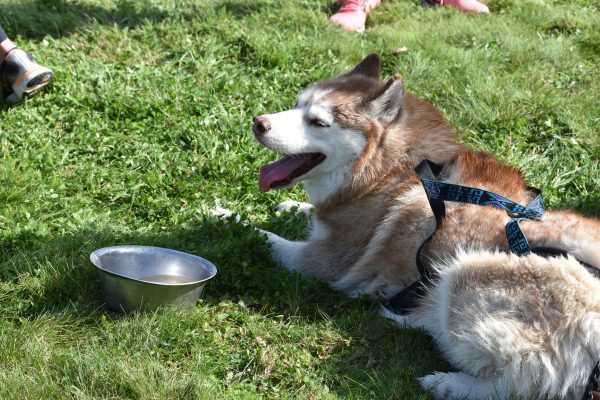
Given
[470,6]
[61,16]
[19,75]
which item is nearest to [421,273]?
[19,75]

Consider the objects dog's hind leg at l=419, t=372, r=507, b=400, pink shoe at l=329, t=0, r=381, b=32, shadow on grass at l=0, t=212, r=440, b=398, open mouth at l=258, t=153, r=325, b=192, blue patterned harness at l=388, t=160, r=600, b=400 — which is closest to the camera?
dog's hind leg at l=419, t=372, r=507, b=400

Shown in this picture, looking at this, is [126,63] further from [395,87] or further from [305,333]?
[305,333]

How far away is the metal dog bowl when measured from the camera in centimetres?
367

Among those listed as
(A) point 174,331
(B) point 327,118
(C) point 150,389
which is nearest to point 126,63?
(B) point 327,118

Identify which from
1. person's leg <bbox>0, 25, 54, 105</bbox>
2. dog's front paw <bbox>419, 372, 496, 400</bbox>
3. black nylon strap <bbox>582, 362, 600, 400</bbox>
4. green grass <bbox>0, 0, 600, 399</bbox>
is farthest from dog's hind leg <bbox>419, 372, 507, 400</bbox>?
person's leg <bbox>0, 25, 54, 105</bbox>

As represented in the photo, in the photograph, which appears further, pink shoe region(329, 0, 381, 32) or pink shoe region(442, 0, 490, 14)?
→ pink shoe region(442, 0, 490, 14)

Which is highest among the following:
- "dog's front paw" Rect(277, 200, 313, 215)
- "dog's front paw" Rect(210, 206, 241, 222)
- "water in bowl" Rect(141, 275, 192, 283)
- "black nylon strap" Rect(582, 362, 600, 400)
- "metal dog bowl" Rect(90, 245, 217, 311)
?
"metal dog bowl" Rect(90, 245, 217, 311)

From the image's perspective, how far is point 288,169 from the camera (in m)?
4.53

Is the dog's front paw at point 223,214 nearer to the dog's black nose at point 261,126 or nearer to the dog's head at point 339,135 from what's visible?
the dog's head at point 339,135

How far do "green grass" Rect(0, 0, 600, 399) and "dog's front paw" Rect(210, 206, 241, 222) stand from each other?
0.08m

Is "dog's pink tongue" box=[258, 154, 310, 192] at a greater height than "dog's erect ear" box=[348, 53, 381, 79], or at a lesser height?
lesser

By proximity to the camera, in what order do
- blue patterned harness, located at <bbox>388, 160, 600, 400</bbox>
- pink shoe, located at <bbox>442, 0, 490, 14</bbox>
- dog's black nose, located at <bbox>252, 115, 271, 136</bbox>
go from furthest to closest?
1. pink shoe, located at <bbox>442, 0, 490, 14</bbox>
2. dog's black nose, located at <bbox>252, 115, 271, 136</bbox>
3. blue patterned harness, located at <bbox>388, 160, 600, 400</bbox>

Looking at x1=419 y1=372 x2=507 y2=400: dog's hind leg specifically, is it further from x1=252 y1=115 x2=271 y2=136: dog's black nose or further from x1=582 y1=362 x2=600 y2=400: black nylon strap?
x1=252 y1=115 x2=271 y2=136: dog's black nose

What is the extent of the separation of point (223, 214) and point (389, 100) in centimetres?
132
